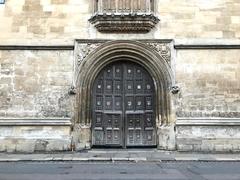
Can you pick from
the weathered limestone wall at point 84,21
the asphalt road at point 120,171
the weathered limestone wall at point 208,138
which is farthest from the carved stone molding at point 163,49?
the asphalt road at point 120,171

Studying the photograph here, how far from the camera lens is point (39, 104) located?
13383 mm

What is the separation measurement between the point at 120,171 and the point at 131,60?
553 cm

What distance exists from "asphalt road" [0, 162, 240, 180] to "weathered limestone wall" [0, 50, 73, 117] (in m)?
2.82

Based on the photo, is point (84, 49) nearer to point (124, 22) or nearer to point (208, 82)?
point (124, 22)

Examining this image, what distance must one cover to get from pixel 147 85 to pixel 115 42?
1842 mm

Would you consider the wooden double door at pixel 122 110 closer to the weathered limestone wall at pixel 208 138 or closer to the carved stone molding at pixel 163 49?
the carved stone molding at pixel 163 49

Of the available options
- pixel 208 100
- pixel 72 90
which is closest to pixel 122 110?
pixel 72 90

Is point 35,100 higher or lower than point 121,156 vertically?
higher

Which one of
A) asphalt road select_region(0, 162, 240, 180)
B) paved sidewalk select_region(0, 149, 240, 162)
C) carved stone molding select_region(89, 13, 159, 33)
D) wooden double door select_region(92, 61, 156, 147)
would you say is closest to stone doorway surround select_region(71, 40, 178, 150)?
wooden double door select_region(92, 61, 156, 147)

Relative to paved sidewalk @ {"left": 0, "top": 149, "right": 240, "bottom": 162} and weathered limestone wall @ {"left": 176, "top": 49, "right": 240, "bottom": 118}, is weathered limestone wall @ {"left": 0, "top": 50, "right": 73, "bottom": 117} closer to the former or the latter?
paved sidewalk @ {"left": 0, "top": 149, "right": 240, "bottom": 162}

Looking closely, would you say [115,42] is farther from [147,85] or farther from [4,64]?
[4,64]

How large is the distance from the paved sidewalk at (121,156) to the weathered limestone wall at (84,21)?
3847mm

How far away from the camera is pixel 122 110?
1379 cm

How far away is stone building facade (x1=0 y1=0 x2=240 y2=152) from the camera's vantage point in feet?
43.3
